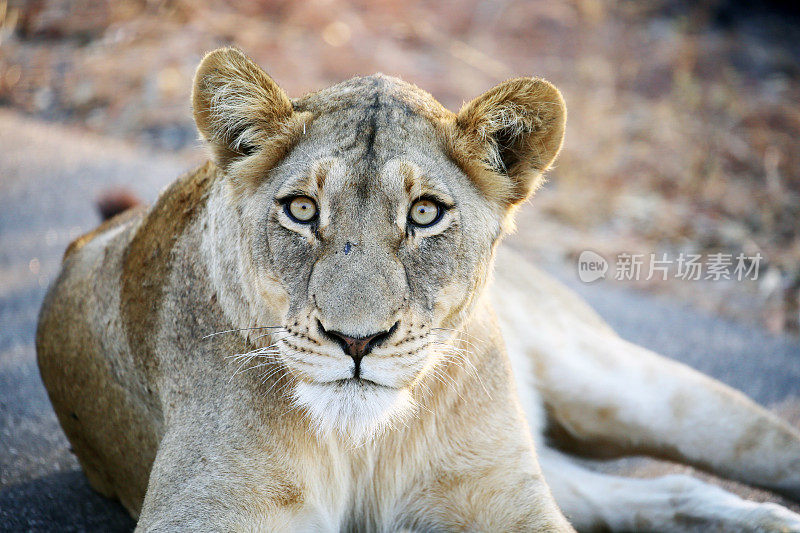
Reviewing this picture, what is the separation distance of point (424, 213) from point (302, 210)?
Answer: 388 mm

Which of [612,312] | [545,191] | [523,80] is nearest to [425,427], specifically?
[523,80]

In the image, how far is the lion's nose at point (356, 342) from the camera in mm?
2252

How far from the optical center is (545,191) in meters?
9.96

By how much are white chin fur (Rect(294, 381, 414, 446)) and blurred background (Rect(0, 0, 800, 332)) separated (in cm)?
563

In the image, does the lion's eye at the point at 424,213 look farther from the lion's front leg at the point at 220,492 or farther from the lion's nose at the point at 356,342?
the lion's front leg at the point at 220,492

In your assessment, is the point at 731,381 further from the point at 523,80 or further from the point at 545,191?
the point at 545,191

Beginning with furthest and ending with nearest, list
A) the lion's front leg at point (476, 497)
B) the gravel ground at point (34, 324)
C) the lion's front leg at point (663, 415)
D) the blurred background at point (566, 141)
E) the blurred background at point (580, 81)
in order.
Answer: the blurred background at point (580, 81)
the blurred background at point (566, 141)
the lion's front leg at point (663, 415)
the gravel ground at point (34, 324)
the lion's front leg at point (476, 497)

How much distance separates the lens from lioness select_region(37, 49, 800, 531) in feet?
7.95

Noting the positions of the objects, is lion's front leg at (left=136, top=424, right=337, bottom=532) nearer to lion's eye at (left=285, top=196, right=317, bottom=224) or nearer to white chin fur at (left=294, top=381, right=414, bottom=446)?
white chin fur at (left=294, top=381, right=414, bottom=446)

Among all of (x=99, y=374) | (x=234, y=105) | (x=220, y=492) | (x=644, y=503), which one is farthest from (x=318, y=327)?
(x=644, y=503)

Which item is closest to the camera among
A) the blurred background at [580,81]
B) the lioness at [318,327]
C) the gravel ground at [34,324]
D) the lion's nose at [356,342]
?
the lion's nose at [356,342]

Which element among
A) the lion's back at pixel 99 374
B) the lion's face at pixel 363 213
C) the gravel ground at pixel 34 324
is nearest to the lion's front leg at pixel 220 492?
the lion's face at pixel 363 213

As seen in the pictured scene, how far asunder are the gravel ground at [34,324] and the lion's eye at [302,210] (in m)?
1.63

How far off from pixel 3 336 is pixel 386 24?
9.87 m
